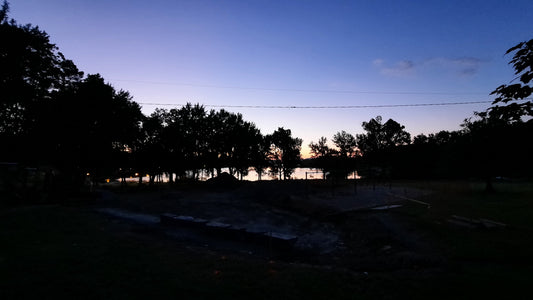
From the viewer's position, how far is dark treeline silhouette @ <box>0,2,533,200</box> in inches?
822

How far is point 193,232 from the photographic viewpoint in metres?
11.4

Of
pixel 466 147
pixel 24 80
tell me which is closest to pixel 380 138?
pixel 466 147

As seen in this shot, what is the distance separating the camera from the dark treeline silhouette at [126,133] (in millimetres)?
20891

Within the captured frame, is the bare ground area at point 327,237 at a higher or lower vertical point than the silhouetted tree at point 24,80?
lower

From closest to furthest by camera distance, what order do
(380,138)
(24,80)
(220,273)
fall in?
(220,273)
(24,80)
(380,138)

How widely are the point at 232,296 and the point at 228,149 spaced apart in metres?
50.2

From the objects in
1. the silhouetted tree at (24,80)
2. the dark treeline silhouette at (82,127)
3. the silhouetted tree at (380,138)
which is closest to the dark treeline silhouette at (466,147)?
the silhouetted tree at (380,138)

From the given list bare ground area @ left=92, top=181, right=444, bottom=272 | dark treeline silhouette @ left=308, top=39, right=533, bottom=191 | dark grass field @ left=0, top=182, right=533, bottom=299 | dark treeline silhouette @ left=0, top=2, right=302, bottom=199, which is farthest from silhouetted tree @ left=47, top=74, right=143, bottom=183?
dark treeline silhouette @ left=308, top=39, right=533, bottom=191

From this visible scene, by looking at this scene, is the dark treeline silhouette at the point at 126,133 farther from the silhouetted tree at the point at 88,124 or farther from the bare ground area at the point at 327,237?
the bare ground area at the point at 327,237

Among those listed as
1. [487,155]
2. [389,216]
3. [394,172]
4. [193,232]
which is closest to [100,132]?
[193,232]

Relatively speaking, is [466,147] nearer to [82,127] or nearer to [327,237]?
[327,237]

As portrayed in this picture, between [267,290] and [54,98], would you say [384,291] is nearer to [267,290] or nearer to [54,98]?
[267,290]

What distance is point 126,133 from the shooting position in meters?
36.3

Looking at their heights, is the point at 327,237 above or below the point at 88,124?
below
